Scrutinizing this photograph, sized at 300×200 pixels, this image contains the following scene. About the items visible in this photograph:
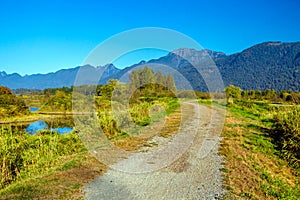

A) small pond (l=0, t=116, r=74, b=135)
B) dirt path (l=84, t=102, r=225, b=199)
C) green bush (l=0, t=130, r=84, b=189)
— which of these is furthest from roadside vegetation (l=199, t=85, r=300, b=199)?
small pond (l=0, t=116, r=74, b=135)

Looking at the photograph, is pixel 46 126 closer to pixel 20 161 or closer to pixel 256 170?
pixel 20 161

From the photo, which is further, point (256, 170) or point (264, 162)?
point (264, 162)

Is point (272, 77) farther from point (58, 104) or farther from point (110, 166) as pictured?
point (110, 166)

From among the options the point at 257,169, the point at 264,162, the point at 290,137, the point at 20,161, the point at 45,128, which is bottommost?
the point at 264,162

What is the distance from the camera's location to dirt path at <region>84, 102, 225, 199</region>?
5.58 m

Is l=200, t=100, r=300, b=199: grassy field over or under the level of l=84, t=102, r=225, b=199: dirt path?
under

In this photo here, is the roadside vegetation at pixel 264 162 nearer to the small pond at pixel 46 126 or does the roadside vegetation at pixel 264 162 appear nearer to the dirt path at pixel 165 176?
the dirt path at pixel 165 176

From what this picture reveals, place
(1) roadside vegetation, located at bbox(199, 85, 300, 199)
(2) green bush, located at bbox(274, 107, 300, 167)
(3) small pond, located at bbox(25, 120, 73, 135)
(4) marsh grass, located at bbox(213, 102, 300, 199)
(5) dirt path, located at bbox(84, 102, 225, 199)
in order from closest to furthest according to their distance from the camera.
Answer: (5) dirt path, located at bbox(84, 102, 225, 199) < (4) marsh grass, located at bbox(213, 102, 300, 199) < (1) roadside vegetation, located at bbox(199, 85, 300, 199) < (2) green bush, located at bbox(274, 107, 300, 167) < (3) small pond, located at bbox(25, 120, 73, 135)

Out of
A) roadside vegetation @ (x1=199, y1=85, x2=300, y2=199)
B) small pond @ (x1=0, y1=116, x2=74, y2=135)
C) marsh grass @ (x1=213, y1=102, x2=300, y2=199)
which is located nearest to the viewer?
marsh grass @ (x1=213, y1=102, x2=300, y2=199)

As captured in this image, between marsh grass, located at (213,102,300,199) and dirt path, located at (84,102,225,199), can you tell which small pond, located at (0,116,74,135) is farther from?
marsh grass, located at (213,102,300,199)

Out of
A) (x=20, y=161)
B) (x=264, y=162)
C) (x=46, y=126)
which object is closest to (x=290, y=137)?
(x=264, y=162)

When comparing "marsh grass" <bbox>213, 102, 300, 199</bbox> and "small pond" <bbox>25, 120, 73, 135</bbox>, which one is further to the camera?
"small pond" <bbox>25, 120, 73, 135</bbox>

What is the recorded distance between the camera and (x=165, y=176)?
6750 mm

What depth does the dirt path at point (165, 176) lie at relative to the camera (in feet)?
18.3
